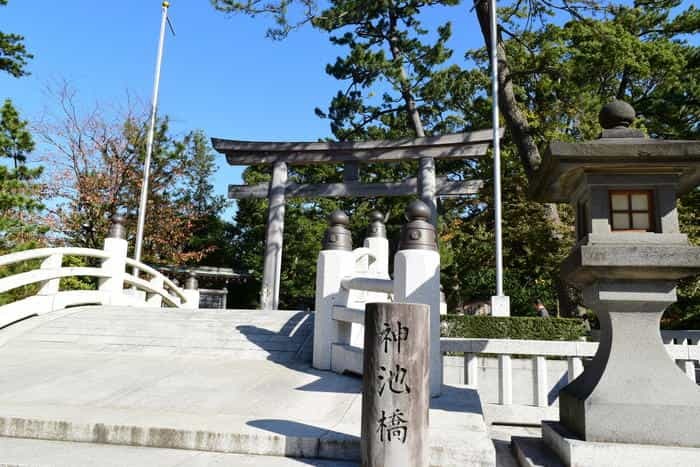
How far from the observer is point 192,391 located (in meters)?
4.48

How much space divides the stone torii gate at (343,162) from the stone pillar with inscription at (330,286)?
6502 millimetres

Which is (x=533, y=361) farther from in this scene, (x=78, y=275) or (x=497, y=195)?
(x=78, y=275)

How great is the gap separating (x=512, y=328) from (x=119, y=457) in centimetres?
772

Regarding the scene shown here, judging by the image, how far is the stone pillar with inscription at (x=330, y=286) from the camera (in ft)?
18.8

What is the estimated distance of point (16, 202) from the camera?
326 inches

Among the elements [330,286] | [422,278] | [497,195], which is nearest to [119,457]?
[422,278]

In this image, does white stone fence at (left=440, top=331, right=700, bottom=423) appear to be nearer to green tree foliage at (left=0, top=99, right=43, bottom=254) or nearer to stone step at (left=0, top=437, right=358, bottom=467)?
stone step at (left=0, top=437, right=358, bottom=467)

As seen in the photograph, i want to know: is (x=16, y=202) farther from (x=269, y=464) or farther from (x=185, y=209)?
(x=185, y=209)

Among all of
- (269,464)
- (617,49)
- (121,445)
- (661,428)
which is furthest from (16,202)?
(617,49)

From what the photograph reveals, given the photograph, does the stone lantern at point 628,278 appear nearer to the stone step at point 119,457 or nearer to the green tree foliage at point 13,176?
the stone step at point 119,457

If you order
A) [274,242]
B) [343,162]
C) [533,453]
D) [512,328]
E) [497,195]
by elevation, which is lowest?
[533,453]

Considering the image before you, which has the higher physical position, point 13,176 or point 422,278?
point 13,176

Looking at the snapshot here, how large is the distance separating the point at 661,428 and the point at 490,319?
20.4 ft

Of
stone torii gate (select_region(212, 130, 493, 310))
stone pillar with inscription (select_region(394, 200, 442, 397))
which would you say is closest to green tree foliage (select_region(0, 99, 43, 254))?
stone torii gate (select_region(212, 130, 493, 310))
